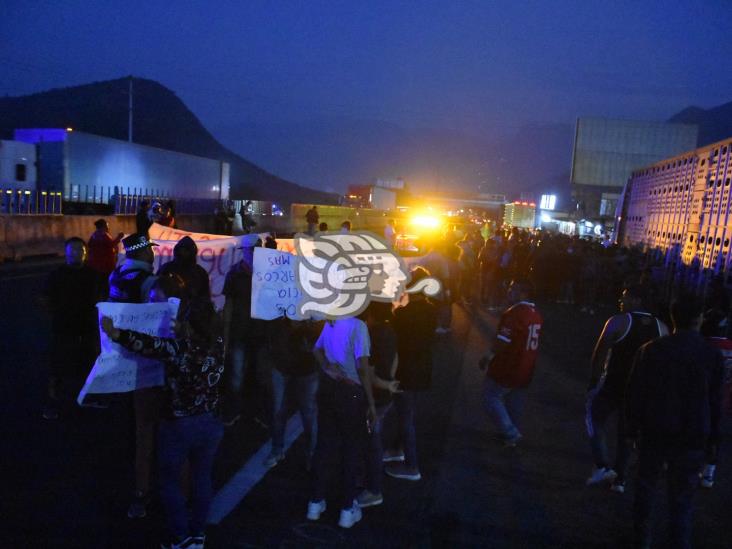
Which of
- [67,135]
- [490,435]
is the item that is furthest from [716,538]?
[67,135]

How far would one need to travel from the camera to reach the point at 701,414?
3.64m

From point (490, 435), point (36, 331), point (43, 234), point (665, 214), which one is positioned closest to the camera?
point (490, 435)

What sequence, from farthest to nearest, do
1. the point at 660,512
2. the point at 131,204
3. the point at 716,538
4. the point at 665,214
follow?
the point at 131,204 < the point at 665,214 < the point at 660,512 < the point at 716,538

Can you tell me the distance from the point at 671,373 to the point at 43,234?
20.2 metres

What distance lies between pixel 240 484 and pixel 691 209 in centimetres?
1266

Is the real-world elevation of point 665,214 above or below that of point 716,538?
above

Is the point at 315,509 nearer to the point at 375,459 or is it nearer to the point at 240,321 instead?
the point at 375,459

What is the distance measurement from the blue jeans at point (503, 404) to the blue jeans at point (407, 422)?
42.1 inches

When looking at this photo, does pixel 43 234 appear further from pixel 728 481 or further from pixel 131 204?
pixel 728 481

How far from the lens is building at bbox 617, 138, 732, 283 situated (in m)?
11.7

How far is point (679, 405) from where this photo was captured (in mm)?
3662

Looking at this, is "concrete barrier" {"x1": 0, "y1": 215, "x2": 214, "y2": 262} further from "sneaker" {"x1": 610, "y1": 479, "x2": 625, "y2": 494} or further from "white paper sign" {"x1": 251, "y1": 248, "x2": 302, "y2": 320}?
"sneaker" {"x1": 610, "y1": 479, "x2": 625, "y2": 494}

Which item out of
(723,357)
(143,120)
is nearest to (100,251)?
(723,357)

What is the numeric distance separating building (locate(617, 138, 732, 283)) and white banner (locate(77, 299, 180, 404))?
10190 millimetres
